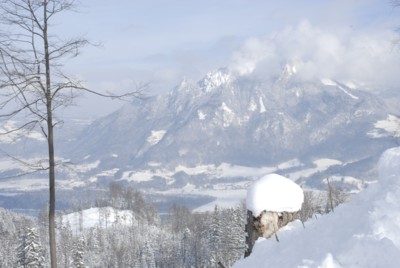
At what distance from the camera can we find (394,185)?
8.45 meters

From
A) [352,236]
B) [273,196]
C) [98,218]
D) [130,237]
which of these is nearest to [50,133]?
[273,196]

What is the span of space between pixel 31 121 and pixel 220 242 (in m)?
58.7

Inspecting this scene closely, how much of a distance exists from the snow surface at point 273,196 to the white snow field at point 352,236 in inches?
23.9

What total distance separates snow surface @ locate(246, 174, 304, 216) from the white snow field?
608mm

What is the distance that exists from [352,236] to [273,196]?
2892 millimetres

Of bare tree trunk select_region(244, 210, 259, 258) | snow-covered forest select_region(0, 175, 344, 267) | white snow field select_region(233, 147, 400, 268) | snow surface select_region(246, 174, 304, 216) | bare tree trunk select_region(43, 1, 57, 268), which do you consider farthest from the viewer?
snow-covered forest select_region(0, 175, 344, 267)

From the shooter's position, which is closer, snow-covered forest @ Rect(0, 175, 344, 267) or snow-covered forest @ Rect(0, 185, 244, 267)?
snow-covered forest @ Rect(0, 175, 344, 267)

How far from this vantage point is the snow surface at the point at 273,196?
10.4 m

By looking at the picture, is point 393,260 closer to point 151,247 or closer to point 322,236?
point 322,236

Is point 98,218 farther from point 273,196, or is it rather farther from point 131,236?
point 273,196

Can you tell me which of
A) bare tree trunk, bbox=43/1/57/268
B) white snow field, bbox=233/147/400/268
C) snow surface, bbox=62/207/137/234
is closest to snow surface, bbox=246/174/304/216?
white snow field, bbox=233/147/400/268

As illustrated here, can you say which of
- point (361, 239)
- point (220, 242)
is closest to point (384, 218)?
point (361, 239)

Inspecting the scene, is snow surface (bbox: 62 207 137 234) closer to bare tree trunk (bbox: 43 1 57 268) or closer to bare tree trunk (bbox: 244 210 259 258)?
bare tree trunk (bbox: 43 1 57 268)

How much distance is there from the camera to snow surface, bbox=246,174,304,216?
10.4m
